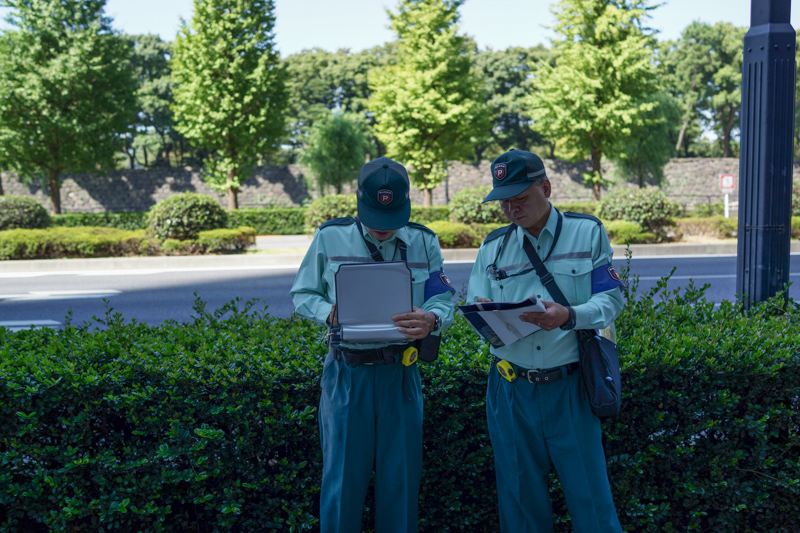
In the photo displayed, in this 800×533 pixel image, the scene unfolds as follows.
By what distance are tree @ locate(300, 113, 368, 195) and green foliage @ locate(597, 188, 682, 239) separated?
58.3 ft

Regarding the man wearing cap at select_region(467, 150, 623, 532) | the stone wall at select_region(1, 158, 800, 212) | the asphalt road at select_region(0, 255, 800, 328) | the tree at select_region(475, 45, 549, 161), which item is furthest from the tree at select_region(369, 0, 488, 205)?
the man wearing cap at select_region(467, 150, 623, 532)

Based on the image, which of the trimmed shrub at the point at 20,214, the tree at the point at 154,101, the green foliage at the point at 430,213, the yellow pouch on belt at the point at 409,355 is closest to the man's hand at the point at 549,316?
the yellow pouch on belt at the point at 409,355

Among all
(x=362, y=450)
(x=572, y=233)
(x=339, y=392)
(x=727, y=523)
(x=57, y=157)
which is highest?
(x=57, y=157)

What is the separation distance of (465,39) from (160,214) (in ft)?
63.9

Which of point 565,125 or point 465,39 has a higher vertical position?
point 465,39

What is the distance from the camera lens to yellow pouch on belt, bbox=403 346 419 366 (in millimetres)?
2732

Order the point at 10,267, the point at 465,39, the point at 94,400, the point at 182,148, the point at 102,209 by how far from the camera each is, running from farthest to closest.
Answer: the point at 182,148, the point at 102,209, the point at 465,39, the point at 10,267, the point at 94,400

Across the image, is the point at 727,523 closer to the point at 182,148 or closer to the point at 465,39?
the point at 465,39

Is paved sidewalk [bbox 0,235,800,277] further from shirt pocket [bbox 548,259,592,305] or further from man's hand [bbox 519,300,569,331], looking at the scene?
man's hand [bbox 519,300,569,331]

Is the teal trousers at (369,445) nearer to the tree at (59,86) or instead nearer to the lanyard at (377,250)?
the lanyard at (377,250)

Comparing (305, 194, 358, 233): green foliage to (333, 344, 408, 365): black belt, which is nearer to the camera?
(333, 344, 408, 365): black belt

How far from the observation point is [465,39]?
3341cm

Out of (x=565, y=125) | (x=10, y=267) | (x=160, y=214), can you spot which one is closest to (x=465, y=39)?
(x=565, y=125)

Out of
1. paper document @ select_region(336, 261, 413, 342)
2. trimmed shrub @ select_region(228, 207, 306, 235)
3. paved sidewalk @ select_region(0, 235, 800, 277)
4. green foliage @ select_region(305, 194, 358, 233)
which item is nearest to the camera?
paper document @ select_region(336, 261, 413, 342)
